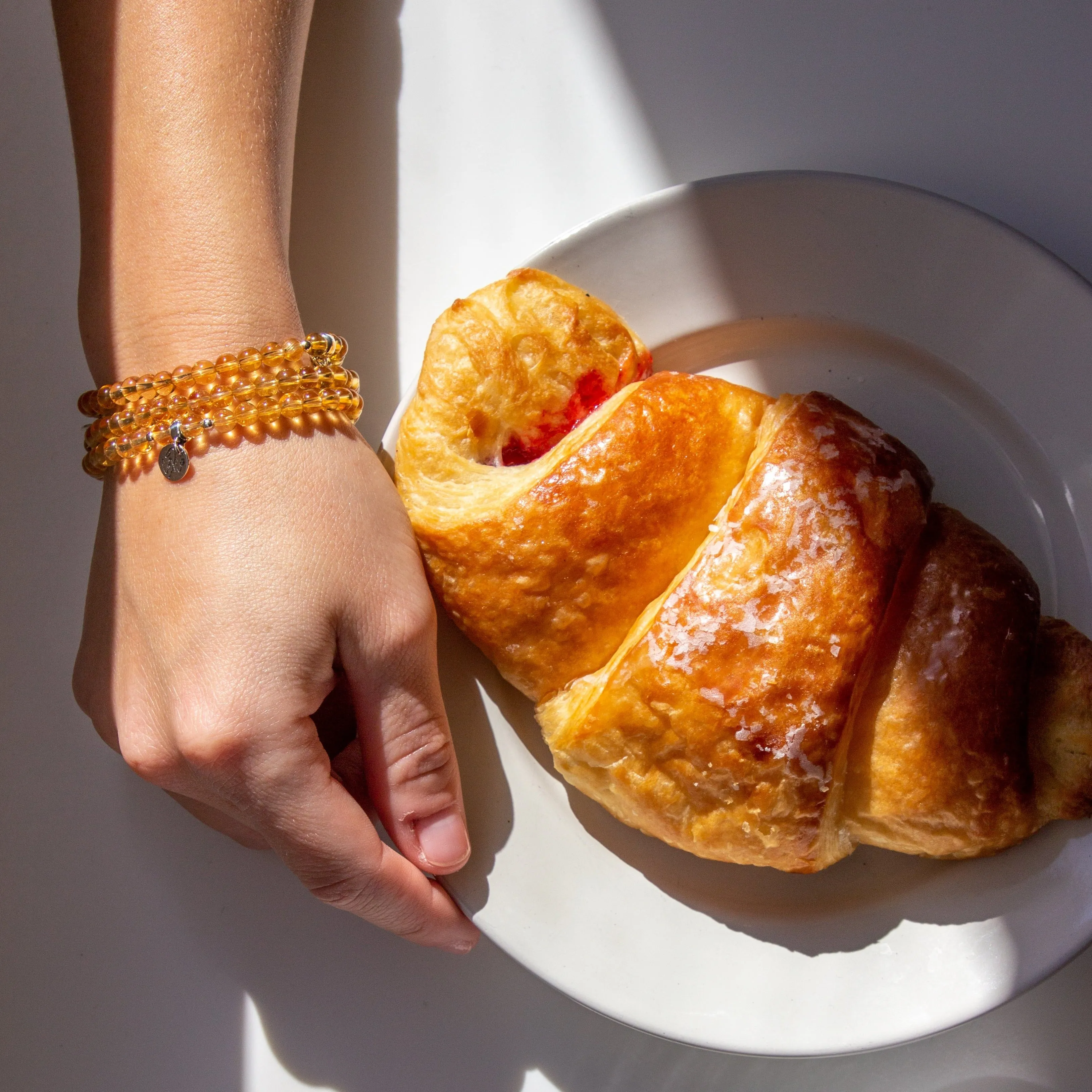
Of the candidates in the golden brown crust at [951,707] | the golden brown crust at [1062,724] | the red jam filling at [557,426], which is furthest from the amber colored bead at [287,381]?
the golden brown crust at [1062,724]

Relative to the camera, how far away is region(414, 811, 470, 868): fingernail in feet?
2.95

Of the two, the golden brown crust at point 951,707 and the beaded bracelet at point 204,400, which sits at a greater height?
the beaded bracelet at point 204,400

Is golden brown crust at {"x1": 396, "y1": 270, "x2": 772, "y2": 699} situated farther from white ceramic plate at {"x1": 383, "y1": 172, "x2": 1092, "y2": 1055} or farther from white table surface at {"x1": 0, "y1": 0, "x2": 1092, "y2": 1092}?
white table surface at {"x1": 0, "y1": 0, "x2": 1092, "y2": 1092}

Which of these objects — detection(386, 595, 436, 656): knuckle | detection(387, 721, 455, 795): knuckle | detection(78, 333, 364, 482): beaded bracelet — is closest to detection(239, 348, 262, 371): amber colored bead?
detection(78, 333, 364, 482): beaded bracelet

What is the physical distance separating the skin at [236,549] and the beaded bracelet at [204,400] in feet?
0.08

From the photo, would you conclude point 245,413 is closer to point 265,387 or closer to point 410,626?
point 265,387

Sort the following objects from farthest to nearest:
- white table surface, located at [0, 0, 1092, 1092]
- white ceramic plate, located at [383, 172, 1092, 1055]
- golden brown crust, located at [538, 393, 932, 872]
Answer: white table surface, located at [0, 0, 1092, 1092] → white ceramic plate, located at [383, 172, 1092, 1055] → golden brown crust, located at [538, 393, 932, 872]

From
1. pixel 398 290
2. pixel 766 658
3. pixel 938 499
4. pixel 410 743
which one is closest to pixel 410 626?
pixel 410 743

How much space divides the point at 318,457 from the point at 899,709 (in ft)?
1.97

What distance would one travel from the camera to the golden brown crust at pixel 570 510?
0.85 metres

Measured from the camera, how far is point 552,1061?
1095 mm

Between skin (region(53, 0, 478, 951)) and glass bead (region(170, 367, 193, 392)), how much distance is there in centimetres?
3

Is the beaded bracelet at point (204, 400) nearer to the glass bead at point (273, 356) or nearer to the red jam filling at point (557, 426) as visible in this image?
the glass bead at point (273, 356)

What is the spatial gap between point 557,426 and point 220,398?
336 mm
